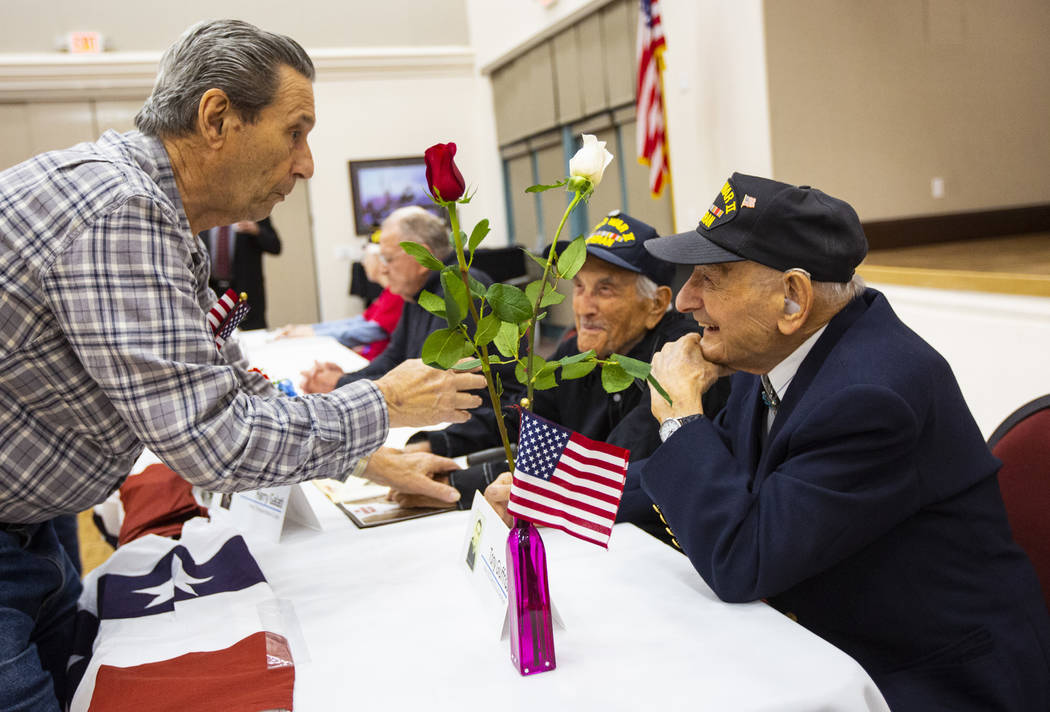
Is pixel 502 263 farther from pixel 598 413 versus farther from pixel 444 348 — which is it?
pixel 444 348

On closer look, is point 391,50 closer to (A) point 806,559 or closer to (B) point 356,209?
(B) point 356,209

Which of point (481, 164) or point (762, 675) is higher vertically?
point (481, 164)

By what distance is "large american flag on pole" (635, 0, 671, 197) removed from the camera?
5738 millimetres

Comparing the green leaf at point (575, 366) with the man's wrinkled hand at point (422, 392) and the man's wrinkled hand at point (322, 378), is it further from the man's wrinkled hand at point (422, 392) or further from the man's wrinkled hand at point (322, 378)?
the man's wrinkled hand at point (322, 378)

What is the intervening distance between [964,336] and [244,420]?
304 cm

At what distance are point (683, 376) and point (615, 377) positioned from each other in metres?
0.41

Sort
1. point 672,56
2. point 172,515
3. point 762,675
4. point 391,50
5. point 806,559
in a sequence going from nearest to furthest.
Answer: point 762,675 < point 806,559 < point 172,515 < point 672,56 < point 391,50

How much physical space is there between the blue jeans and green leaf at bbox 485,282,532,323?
2.52ft

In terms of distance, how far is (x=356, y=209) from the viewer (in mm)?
9562

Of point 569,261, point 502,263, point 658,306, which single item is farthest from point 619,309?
point 502,263

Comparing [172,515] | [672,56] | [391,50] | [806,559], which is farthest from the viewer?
[391,50]

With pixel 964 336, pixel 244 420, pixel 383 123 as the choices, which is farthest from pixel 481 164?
pixel 244 420

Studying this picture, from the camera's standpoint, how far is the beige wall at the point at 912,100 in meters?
5.01

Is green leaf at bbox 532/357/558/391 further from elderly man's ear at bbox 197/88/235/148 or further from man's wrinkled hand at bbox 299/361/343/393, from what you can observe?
man's wrinkled hand at bbox 299/361/343/393
